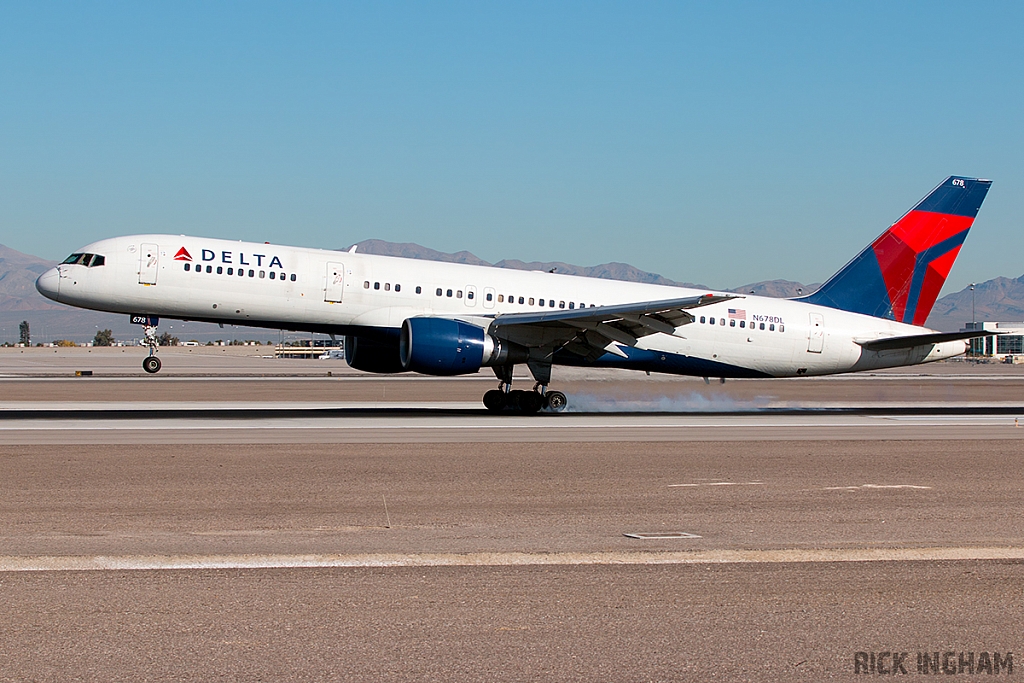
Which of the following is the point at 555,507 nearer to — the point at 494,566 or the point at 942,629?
the point at 494,566

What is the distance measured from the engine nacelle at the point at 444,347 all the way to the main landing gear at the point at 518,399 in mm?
2207

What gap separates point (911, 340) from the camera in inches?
1373

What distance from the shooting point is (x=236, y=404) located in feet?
120

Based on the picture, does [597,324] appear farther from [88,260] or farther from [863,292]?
[88,260]

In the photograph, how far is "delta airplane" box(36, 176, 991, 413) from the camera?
30438mm

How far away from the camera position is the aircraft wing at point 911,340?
112 ft

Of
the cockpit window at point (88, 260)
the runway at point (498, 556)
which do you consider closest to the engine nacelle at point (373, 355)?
the cockpit window at point (88, 260)

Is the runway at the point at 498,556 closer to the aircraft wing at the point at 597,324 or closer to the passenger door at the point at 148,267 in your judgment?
the aircraft wing at the point at 597,324

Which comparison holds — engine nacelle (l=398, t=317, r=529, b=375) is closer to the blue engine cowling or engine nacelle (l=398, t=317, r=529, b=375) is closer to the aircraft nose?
the blue engine cowling

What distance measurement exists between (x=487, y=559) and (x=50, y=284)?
26.1m

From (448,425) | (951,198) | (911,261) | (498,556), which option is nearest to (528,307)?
(448,425)

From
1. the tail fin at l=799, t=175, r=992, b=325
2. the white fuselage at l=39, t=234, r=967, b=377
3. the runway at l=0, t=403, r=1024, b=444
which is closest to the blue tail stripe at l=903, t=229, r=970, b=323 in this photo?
the tail fin at l=799, t=175, r=992, b=325

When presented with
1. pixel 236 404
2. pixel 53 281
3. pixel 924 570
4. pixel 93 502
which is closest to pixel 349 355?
pixel 236 404

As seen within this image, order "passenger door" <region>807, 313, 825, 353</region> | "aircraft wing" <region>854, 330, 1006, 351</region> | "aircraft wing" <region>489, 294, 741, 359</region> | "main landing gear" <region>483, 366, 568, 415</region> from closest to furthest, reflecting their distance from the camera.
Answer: "aircraft wing" <region>489, 294, 741, 359</region>
"main landing gear" <region>483, 366, 568, 415</region>
"aircraft wing" <region>854, 330, 1006, 351</region>
"passenger door" <region>807, 313, 825, 353</region>
